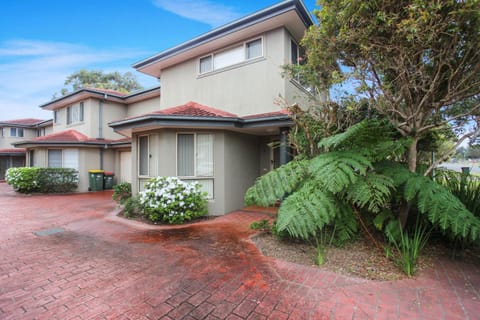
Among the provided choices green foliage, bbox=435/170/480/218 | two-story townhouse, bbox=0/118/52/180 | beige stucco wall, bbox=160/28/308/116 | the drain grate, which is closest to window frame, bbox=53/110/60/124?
two-story townhouse, bbox=0/118/52/180

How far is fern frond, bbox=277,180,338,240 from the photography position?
11.6 feet

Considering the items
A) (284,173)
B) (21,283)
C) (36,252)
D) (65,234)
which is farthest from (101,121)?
(284,173)

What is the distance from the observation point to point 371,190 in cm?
345

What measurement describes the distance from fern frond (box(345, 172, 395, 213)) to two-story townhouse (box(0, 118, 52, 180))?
27137mm

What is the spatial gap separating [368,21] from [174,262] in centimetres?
551

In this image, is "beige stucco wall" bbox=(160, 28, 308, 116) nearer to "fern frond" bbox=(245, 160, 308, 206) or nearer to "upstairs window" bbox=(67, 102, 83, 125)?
"fern frond" bbox=(245, 160, 308, 206)

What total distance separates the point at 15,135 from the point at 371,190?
108 feet

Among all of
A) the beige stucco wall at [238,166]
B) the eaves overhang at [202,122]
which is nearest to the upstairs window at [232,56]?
the eaves overhang at [202,122]

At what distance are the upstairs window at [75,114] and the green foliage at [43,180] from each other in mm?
4279

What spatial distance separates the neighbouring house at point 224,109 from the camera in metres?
7.28

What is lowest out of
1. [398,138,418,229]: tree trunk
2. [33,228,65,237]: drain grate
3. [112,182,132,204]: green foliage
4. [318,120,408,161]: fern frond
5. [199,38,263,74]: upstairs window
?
[33,228,65,237]: drain grate

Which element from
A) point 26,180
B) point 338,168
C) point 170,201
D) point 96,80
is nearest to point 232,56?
point 170,201

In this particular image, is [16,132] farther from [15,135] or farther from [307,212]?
[307,212]

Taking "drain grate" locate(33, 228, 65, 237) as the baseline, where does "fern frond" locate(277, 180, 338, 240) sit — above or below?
above
